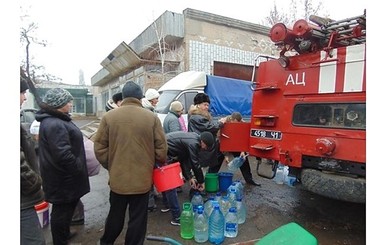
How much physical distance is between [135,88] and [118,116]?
1.16 feet

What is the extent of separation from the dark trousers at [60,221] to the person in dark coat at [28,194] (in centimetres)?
89

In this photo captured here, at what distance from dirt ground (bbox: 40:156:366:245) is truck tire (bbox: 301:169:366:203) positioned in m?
0.66

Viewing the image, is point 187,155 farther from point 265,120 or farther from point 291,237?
point 291,237

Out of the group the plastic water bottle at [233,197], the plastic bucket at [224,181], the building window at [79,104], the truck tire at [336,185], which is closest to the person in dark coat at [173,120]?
the plastic bucket at [224,181]

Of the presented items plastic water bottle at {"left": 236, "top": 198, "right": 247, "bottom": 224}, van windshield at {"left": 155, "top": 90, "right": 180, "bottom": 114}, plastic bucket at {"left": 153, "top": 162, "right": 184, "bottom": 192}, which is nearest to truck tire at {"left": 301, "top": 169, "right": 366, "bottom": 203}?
plastic water bottle at {"left": 236, "top": 198, "right": 247, "bottom": 224}

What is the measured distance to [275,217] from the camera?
396 cm

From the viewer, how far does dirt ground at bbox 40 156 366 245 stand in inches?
132

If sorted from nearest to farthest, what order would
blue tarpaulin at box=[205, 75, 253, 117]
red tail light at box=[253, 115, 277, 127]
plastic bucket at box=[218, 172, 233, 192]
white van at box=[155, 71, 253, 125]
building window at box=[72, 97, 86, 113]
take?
red tail light at box=[253, 115, 277, 127] → plastic bucket at box=[218, 172, 233, 192] → white van at box=[155, 71, 253, 125] → blue tarpaulin at box=[205, 75, 253, 117] → building window at box=[72, 97, 86, 113]

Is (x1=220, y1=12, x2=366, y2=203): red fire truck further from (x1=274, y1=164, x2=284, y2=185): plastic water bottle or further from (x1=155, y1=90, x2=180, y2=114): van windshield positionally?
(x1=155, y1=90, x2=180, y2=114): van windshield

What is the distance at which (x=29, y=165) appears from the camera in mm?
1906

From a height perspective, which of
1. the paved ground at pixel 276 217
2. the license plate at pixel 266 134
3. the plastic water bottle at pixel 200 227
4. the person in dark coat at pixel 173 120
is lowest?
the paved ground at pixel 276 217

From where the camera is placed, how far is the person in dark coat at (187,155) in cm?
365

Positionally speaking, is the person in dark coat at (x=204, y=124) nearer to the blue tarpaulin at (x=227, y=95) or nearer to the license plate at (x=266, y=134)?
the license plate at (x=266, y=134)

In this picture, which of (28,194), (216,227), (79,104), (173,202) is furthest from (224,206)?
(79,104)
